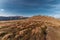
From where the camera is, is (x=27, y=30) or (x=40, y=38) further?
(x=27, y=30)

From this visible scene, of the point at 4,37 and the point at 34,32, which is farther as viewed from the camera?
the point at 34,32

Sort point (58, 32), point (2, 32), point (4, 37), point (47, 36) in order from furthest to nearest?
point (58, 32) → point (47, 36) → point (2, 32) → point (4, 37)

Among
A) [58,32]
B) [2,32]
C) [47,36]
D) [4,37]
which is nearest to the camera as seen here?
[4,37]

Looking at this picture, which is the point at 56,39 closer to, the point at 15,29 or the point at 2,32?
the point at 15,29

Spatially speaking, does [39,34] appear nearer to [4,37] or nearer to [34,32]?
[34,32]

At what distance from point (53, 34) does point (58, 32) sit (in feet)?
7.92

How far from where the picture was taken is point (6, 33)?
33.3 m

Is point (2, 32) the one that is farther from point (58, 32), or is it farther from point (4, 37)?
point (58, 32)

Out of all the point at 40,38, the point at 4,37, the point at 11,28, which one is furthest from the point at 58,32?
the point at 4,37

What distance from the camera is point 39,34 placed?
35500 mm

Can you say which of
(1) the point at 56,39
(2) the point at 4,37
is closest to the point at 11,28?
(2) the point at 4,37

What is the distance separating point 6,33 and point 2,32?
3.48 feet

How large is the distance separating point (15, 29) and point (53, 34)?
1104 cm

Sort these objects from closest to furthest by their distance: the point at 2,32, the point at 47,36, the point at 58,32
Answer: the point at 2,32
the point at 47,36
the point at 58,32
